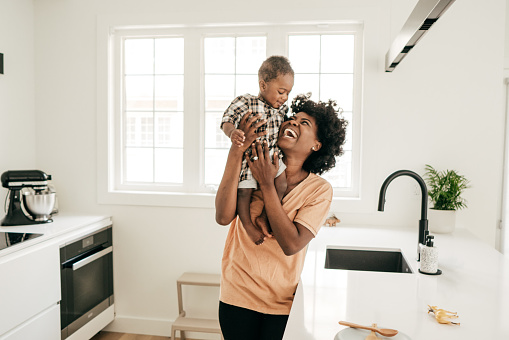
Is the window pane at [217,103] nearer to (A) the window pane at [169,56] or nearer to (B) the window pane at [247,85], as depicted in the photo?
(B) the window pane at [247,85]

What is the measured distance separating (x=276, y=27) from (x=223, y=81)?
21.4 inches

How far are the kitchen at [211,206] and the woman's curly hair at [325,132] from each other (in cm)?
141

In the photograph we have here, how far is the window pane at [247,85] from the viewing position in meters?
3.16

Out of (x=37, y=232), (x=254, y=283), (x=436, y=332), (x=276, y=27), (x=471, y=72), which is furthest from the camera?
(x=276, y=27)

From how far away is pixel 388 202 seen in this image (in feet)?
9.73

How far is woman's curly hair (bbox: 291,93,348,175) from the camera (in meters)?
1.55

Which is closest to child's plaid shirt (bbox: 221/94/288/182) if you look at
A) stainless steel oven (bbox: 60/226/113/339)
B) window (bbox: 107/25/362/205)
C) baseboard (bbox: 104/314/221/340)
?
window (bbox: 107/25/362/205)

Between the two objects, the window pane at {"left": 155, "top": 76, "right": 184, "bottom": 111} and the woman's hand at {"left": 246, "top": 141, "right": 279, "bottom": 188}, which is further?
the window pane at {"left": 155, "top": 76, "right": 184, "bottom": 111}

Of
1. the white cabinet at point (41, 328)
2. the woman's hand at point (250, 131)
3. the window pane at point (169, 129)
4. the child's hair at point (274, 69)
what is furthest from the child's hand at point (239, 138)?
the window pane at point (169, 129)

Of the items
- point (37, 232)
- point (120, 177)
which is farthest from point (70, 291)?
point (120, 177)

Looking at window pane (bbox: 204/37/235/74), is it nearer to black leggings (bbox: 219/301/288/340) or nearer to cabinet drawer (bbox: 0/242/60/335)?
cabinet drawer (bbox: 0/242/60/335)

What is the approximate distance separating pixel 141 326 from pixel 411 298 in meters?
2.45

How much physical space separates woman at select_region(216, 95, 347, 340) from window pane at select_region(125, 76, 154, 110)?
193 cm

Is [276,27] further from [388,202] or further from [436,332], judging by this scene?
[436,332]
